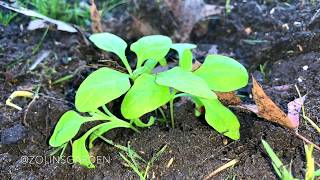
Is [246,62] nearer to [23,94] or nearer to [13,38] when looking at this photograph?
[23,94]

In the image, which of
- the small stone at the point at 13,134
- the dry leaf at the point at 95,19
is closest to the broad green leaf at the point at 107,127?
the small stone at the point at 13,134

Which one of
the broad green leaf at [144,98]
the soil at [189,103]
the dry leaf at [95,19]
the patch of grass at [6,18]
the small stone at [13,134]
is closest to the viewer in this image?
the broad green leaf at [144,98]

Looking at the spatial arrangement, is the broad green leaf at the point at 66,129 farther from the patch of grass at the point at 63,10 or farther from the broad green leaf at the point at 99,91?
the patch of grass at the point at 63,10

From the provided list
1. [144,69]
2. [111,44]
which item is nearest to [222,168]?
[144,69]

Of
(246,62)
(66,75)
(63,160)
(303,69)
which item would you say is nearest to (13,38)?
(66,75)

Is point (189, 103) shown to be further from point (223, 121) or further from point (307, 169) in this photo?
point (307, 169)

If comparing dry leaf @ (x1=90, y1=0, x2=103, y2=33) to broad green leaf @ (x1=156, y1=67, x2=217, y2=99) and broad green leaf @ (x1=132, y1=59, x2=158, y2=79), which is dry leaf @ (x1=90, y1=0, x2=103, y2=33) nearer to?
broad green leaf @ (x1=132, y1=59, x2=158, y2=79)
